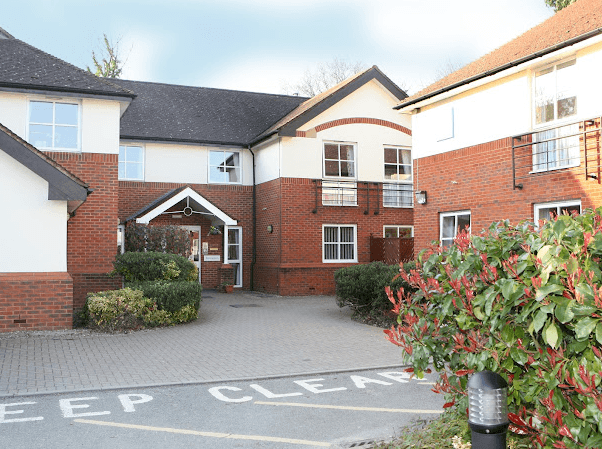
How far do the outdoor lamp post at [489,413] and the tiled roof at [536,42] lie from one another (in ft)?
30.3

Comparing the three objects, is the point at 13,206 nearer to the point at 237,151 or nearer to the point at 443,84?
the point at 443,84

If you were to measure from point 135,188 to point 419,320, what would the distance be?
17273mm

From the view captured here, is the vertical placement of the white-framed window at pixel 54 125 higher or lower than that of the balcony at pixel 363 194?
higher

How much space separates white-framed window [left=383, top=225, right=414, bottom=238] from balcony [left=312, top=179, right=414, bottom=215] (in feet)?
2.62

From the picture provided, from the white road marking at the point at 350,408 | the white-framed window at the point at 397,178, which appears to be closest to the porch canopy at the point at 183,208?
the white-framed window at the point at 397,178

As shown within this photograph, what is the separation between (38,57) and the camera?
15523 mm

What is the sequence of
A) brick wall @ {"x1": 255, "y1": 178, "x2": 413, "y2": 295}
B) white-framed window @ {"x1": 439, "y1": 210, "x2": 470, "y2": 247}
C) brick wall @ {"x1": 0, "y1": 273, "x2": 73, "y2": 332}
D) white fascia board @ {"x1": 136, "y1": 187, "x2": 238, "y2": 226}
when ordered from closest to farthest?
brick wall @ {"x1": 0, "y1": 273, "x2": 73, "y2": 332} → white-framed window @ {"x1": 439, "y1": 210, "x2": 470, "y2": 247} → white fascia board @ {"x1": 136, "y1": 187, "x2": 238, "y2": 226} → brick wall @ {"x1": 255, "y1": 178, "x2": 413, "y2": 295}

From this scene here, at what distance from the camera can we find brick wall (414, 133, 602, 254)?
1110cm

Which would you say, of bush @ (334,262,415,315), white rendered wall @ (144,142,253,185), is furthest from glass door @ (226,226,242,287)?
bush @ (334,262,415,315)

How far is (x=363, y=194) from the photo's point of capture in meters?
21.1

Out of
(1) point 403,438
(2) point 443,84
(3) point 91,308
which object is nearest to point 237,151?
(2) point 443,84

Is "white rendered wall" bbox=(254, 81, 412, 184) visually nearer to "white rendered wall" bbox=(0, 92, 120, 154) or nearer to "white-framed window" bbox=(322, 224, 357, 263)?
"white-framed window" bbox=(322, 224, 357, 263)

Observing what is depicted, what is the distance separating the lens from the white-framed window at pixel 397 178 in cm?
2159

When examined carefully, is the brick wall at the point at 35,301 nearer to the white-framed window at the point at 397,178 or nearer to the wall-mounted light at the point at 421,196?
the wall-mounted light at the point at 421,196
